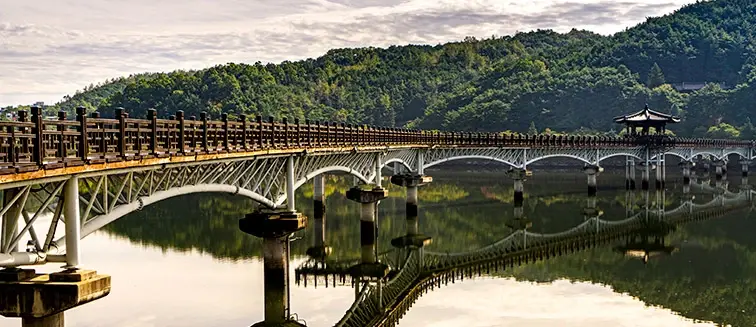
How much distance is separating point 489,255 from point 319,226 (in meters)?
10.2

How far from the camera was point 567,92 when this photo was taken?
481ft

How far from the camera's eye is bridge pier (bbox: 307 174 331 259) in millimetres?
39156

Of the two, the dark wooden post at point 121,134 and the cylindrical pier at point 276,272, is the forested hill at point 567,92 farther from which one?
the dark wooden post at point 121,134

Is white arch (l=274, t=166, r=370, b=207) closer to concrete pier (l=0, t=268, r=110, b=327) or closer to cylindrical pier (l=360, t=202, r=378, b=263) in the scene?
cylindrical pier (l=360, t=202, r=378, b=263)

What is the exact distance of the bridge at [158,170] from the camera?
Result: 615 inches

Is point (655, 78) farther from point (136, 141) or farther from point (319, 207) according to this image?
point (136, 141)

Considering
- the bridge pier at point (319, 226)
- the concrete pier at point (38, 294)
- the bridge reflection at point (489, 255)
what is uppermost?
the concrete pier at point (38, 294)

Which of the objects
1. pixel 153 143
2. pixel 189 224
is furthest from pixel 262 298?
pixel 189 224

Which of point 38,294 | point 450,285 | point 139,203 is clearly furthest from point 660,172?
point 38,294

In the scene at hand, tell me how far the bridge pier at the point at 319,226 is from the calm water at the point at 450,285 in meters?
0.54

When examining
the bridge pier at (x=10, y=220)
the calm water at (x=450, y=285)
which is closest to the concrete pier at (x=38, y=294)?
the bridge pier at (x=10, y=220)

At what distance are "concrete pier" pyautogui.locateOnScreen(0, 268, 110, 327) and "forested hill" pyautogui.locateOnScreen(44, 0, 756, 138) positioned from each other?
11687cm

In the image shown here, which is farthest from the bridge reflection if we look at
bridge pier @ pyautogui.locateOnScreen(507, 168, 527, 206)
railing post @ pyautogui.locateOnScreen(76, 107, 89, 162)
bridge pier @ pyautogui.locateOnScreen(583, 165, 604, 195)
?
railing post @ pyautogui.locateOnScreen(76, 107, 89, 162)

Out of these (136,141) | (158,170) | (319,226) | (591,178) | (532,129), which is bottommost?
(319,226)
